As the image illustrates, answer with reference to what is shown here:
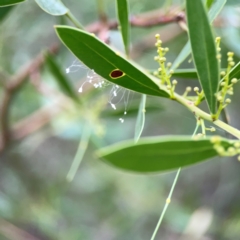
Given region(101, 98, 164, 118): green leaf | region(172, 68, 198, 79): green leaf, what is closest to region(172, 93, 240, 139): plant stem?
region(172, 68, 198, 79): green leaf

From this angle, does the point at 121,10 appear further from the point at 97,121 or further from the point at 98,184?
the point at 98,184

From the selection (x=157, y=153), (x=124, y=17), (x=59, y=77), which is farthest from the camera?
(x=59, y=77)

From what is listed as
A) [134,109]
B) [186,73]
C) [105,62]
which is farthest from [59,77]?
[105,62]

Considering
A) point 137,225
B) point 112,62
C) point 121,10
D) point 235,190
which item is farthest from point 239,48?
point 137,225

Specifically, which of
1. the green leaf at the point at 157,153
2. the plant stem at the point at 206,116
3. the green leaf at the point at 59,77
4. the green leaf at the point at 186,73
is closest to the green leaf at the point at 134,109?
the green leaf at the point at 59,77

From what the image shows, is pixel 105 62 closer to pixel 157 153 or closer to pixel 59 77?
pixel 157 153
